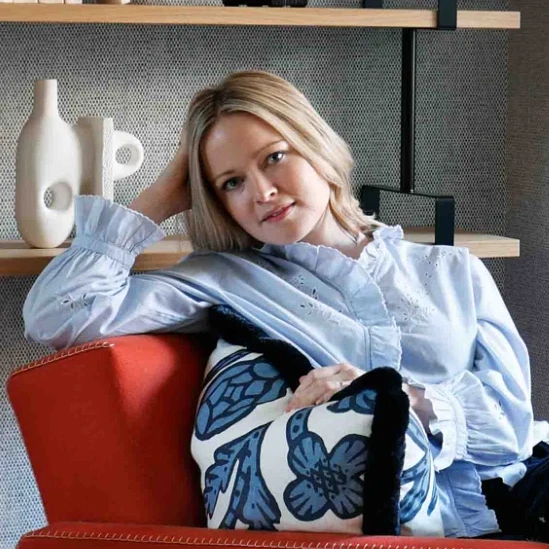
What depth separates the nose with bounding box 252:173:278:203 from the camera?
182 cm

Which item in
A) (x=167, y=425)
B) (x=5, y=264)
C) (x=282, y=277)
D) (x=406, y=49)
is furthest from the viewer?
(x=406, y=49)

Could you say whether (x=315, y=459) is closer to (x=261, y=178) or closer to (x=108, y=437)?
(x=108, y=437)

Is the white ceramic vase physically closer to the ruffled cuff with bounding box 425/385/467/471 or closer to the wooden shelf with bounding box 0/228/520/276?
the wooden shelf with bounding box 0/228/520/276

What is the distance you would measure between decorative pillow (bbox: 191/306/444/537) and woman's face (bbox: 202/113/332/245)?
0.29 metres

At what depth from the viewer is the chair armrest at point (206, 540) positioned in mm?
1360

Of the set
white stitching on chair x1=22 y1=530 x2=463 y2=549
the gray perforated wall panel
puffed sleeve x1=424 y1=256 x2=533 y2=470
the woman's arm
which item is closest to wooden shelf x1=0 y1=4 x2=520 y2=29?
the gray perforated wall panel

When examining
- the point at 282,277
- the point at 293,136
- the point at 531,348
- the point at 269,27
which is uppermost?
the point at 269,27

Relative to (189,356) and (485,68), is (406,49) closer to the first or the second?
(485,68)

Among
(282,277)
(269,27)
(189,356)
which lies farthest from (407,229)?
(189,356)

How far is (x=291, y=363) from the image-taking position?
1674 mm

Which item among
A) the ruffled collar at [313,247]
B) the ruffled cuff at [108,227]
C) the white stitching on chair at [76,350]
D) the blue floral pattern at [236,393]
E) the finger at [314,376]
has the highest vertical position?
the ruffled cuff at [108,227]

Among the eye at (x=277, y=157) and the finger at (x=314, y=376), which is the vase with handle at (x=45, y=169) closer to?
the eye at (x=277, y=157)

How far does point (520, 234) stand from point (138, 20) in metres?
1.03

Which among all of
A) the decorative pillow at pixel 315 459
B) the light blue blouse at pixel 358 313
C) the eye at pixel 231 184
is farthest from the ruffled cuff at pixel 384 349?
the eye at pixel 231 184
